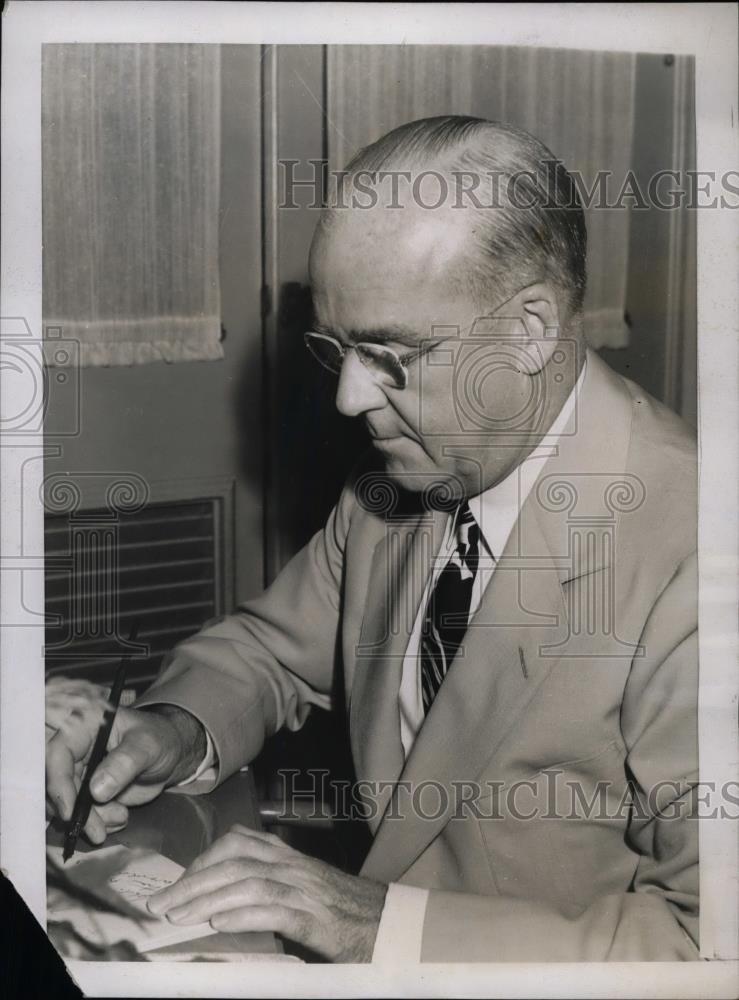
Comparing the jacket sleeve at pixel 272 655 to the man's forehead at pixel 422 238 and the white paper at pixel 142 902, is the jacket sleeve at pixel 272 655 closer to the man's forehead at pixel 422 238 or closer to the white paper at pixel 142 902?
the white paper at pixel 142 902

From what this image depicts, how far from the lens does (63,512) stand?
1.36m

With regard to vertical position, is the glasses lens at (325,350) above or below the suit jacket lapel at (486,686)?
above

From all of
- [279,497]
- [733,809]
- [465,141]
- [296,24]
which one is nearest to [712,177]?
[465,141]

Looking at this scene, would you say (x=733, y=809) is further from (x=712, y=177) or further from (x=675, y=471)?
(x=712, y=177)

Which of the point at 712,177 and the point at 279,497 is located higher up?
the point at 712,177

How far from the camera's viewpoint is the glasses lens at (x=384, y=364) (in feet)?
4.17

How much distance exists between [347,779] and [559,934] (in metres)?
0.35

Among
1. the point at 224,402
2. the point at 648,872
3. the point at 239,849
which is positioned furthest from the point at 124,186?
the point at 648,872

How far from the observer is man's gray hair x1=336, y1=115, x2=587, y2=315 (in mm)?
1238

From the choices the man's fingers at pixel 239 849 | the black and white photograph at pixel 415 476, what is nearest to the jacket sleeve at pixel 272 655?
the black and white photograph at pixel 415 476

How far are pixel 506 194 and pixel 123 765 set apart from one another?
0.89 m

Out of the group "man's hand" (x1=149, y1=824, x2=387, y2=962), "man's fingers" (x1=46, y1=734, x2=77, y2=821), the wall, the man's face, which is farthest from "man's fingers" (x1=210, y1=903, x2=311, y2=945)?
the man's face

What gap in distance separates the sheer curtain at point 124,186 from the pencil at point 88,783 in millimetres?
477

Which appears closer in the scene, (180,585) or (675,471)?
(675,471)
